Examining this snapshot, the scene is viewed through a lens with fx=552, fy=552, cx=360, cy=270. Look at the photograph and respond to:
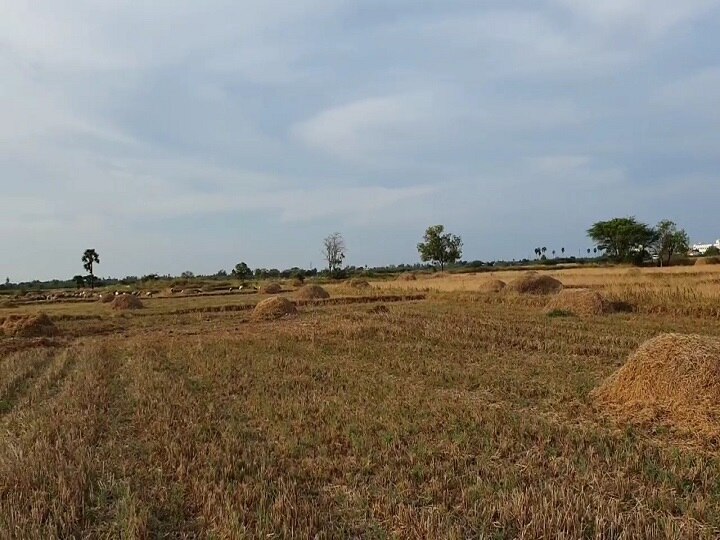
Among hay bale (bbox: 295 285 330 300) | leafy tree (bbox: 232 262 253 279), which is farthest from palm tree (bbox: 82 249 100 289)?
hay bale (bbox: 295 285 330 300)

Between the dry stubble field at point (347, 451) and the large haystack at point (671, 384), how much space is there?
443 millimetres

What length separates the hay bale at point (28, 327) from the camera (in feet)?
75.3

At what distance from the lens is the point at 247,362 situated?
13.4 m

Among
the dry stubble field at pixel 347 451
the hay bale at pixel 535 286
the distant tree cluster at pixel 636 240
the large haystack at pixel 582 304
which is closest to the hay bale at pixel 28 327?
the dry stubble field at pixel 347 451

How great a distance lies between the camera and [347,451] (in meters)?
6.48

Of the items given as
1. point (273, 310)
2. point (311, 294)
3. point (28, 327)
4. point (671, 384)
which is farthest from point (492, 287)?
point (671, 384)

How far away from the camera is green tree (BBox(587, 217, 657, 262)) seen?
76.2m

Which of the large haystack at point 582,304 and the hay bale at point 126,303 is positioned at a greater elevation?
the hay bale at point 126,303

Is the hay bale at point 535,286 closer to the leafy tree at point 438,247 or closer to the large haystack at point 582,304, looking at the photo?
the large haystack at point 582,304

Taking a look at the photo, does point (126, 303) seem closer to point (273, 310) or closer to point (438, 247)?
point (273, 310)

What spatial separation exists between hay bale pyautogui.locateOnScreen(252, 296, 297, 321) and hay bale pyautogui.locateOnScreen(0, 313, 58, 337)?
880 centimetres

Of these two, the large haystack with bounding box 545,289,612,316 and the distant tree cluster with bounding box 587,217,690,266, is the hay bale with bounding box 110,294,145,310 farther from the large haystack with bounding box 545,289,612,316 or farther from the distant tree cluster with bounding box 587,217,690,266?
the distant tree cluster with bounding box 587,217,690,266

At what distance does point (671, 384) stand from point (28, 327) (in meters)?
24.0

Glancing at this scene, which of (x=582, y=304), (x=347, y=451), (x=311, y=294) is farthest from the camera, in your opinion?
(x=311, y=294)
